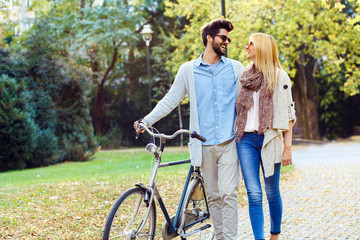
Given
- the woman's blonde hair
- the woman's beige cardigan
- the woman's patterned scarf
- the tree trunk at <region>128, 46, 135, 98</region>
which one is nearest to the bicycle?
the woman's patterned scarf

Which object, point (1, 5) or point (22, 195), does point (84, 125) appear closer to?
point (1, 5)

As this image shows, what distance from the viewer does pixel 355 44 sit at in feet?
56.9

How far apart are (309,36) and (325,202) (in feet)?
37.4

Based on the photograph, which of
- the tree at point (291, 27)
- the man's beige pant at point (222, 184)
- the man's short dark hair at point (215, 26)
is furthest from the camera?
the tree at point (291, 27)

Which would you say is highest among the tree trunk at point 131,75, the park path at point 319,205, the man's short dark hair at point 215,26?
the tree trunk at point 131,75

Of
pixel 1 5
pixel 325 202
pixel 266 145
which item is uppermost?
pixel 1 5

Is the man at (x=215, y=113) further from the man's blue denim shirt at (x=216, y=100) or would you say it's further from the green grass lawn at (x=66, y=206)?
the green grass lawn at (x=66, y=206)

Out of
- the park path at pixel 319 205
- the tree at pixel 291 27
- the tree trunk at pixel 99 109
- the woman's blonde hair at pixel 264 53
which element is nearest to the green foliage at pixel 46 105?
the tree at pixel 291 27

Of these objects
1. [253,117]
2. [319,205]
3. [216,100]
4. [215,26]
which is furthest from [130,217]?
[319,205]

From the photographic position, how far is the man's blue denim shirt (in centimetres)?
390

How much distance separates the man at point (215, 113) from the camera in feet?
12.6

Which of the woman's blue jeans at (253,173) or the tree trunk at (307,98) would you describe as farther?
the tree trunk at (307,98)

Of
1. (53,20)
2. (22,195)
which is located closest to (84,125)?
(53,20)

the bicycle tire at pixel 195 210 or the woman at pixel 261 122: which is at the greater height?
the woman at pixel 261 122
